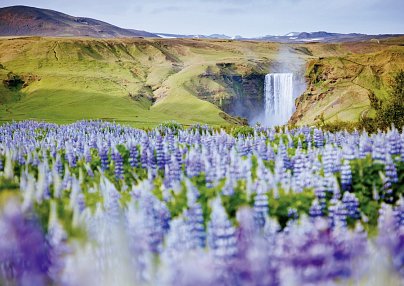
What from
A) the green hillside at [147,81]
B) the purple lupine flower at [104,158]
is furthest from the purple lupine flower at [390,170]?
the green hillside at [147,81]

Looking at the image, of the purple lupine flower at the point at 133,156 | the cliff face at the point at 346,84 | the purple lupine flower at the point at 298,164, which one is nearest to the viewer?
the purple lupine flower at the point at 298,164

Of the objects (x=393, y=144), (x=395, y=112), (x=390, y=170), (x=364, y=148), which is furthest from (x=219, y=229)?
(x=395, y=112)

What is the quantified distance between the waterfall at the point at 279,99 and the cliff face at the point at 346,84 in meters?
22.9

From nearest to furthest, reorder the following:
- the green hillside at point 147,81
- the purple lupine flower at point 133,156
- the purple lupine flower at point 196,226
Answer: the purple lupine flower at point 196,226 → the purple lupine flower at point 133,156 → the green hillside at point 147,81

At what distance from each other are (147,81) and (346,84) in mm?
52169

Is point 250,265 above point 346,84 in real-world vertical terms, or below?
below

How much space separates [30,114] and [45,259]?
56.5m

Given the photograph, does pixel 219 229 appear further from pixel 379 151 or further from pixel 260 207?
pixel 379 151

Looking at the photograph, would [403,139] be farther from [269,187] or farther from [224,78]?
[224,78]

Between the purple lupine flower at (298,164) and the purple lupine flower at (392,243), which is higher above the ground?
the purple lupine flower at (298,164)

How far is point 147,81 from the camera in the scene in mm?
95125

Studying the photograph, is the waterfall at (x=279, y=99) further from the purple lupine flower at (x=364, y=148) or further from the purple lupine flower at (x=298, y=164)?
the purple lupine flower at (x=364, y=148)

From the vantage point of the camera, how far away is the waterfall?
82625 millimetres

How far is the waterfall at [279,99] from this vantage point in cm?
8262
